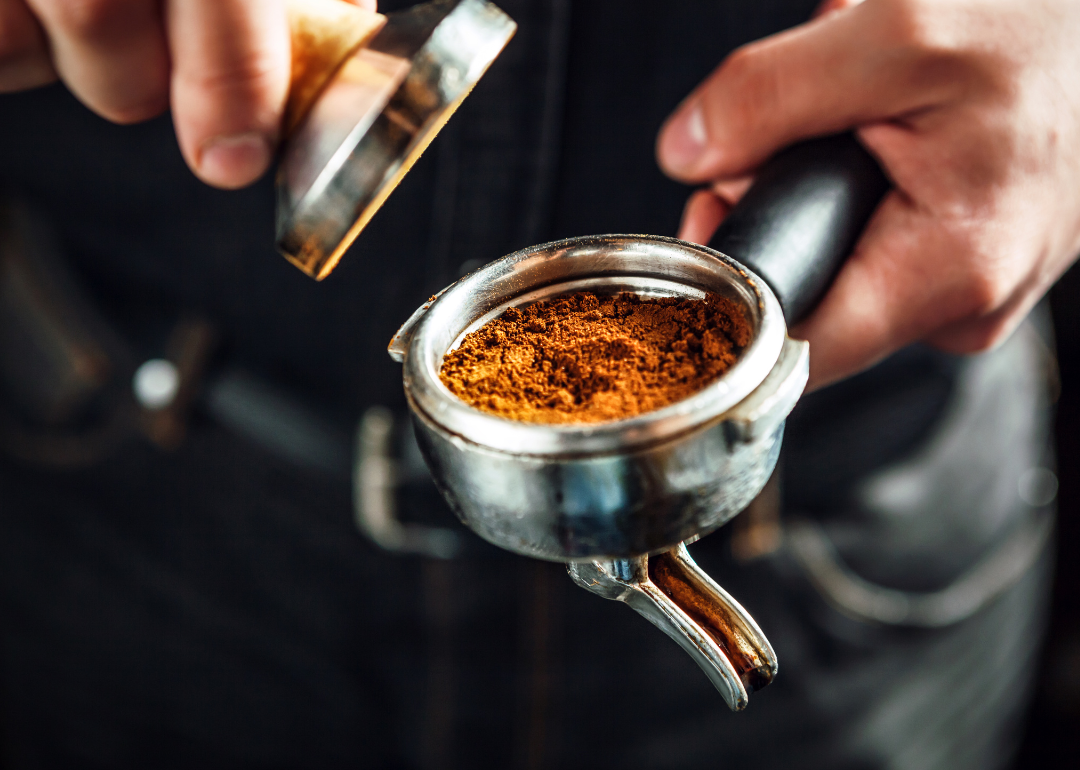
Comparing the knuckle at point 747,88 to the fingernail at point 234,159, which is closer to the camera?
the fingernail at point 234,159

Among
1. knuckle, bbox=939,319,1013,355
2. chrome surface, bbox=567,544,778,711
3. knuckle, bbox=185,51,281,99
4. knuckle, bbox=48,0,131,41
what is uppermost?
knuckle, bbox=48,0,131,41

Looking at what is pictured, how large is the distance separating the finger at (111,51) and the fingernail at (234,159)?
0.05m

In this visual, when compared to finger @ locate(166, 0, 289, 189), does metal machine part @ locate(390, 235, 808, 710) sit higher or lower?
lower

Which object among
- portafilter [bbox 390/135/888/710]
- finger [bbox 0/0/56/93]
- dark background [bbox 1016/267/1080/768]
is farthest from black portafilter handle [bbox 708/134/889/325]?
→ dark background [bbox 1016/267/1080/768]

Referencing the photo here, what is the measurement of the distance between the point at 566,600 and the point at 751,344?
66cm

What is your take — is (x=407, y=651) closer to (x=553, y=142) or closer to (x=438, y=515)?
(x=438, y=515)

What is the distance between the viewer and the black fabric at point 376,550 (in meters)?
0.85

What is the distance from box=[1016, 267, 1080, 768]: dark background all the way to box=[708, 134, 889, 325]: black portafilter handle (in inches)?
49.9

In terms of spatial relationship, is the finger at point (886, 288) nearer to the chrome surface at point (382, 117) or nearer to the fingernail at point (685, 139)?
the fingernail at point (685, 139)

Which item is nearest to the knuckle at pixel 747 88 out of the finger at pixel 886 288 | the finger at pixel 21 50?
the finger at pixel 886 288

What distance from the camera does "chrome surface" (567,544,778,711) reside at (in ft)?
1.34

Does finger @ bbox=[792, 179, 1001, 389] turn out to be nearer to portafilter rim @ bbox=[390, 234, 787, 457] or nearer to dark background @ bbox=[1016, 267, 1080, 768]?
portafilter rim @ bbox=[390, 234, 787, 457]

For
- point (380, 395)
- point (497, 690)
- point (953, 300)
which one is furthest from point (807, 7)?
point (497, 690)

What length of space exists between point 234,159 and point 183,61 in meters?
0.05
